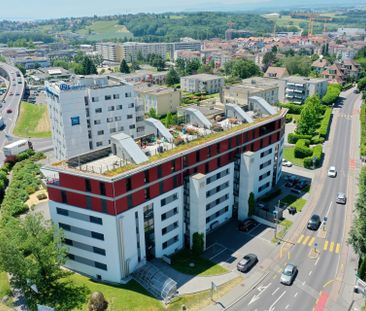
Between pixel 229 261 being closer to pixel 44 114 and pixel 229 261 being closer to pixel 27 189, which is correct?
pixel 27 189

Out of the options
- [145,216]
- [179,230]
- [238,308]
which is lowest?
[238,308]

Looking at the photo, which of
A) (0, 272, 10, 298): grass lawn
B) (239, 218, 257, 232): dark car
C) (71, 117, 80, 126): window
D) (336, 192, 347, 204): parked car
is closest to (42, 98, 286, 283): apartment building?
(239, 218, 257, 232): dark car

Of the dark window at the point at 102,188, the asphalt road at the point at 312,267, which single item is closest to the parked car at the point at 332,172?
the asphalt road at the point at 312,267

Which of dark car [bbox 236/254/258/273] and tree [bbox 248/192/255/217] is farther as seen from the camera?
tree [bbox 248/192/255/217]

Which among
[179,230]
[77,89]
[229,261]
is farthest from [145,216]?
[77,89]

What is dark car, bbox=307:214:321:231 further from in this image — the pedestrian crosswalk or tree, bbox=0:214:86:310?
tree, bbox=0:214:86:310

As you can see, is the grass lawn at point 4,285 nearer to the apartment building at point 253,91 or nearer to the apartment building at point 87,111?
the apartment building at point 87,111
